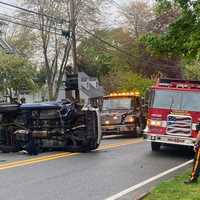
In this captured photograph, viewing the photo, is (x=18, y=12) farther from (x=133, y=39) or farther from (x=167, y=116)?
(x=167, y=116)

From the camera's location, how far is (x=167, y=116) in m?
18.2

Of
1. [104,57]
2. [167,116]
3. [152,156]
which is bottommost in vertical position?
[152,156]

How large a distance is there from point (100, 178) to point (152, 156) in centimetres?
556

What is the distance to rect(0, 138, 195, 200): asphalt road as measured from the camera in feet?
34.4

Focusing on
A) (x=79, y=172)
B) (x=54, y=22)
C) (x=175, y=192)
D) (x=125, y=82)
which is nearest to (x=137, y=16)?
(x=125, y=82)

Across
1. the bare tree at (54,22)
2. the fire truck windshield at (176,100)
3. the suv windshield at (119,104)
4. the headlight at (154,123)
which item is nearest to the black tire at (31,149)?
the headlight at (154,123)

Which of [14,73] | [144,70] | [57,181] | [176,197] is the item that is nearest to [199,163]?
[176,197]

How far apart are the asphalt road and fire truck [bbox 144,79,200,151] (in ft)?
2.11

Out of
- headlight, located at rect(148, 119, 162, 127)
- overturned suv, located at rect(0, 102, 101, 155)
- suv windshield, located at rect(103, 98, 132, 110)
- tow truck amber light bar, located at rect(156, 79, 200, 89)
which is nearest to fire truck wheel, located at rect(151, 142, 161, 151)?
headlight, located at rect(148, 119, 162, 127)

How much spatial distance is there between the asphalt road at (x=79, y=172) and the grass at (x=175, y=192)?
0.95m

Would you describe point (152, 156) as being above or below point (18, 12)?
below

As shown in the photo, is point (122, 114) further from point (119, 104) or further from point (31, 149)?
point (31, 149)

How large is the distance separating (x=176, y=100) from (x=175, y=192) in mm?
8587

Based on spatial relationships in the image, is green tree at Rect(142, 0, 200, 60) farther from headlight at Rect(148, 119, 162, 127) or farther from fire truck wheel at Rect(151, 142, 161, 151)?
fire truck wheel at Rect(151, 142, 161, 151)
